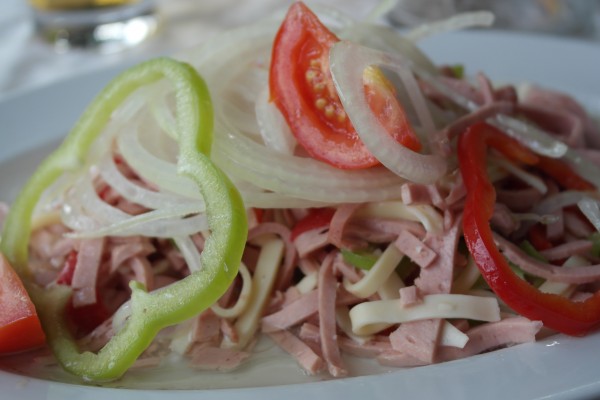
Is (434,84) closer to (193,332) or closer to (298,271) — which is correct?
(298,271)

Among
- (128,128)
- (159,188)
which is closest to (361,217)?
(159,188)

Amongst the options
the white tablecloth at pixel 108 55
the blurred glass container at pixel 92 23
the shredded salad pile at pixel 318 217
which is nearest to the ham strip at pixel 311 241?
the shredded salad pile at pixel 318 217

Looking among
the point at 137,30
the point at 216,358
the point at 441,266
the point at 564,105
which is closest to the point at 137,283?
the point at 216,358

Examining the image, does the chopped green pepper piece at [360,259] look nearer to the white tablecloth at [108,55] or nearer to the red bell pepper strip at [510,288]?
the red bell pepper strip at [510,288]

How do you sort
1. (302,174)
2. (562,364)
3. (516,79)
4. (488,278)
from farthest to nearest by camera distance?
(516,79), (302,174), (488,278), (562,364)

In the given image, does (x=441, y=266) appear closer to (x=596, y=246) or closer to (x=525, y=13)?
(x=596, y=246)

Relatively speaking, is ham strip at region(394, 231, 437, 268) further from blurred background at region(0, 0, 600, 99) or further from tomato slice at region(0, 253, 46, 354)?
blurred background at region(0, 0, 600, 99)
